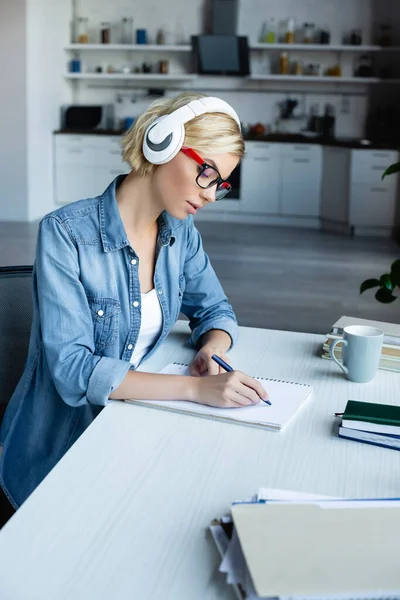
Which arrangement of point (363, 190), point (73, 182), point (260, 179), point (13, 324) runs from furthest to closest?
point (73, 182) < point (260, 179) < point (363, 190) < point (13, 324)

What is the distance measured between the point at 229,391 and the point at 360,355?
11.3 inches

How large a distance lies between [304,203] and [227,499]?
6969mm

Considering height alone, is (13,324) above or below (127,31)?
below

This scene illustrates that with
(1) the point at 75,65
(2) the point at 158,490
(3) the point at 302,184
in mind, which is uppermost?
(1) the point at 75,65

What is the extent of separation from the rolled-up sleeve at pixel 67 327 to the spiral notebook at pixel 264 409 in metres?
0.09

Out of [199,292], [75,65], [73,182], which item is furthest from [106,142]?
[199,292]

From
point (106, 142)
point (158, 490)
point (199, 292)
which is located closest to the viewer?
point (158, 490)

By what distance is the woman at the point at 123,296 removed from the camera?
1.33 m

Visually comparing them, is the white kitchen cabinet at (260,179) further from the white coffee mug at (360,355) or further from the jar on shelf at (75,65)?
the white coffee mug at (360,355)

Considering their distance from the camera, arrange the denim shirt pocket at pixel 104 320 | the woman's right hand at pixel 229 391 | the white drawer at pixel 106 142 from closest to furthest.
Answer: the woman's right hand at pixel 229 391, the denim shirt pocket at pixel 104 320, the white drawer at pixel 106 142

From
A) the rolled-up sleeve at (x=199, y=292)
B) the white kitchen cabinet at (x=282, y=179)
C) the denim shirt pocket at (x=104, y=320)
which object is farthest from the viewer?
the white kitchen cabinet at (x=282, y=179)

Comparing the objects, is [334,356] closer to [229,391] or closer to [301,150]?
[229,391]

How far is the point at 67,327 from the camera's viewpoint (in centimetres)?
136

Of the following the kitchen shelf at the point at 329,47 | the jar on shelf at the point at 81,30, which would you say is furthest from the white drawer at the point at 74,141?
the kitchen shelf at the point at 329,47
